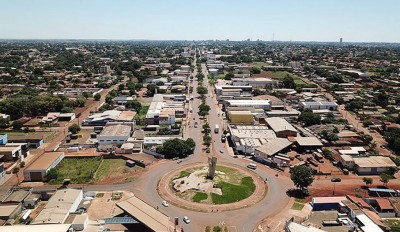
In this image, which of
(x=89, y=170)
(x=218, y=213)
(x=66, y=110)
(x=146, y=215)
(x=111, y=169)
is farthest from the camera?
(x=66, y=110)

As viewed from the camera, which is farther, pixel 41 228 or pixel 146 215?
pixel 146 215

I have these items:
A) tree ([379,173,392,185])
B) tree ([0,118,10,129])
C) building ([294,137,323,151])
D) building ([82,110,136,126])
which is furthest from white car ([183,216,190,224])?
tree ([0,118,10,129])

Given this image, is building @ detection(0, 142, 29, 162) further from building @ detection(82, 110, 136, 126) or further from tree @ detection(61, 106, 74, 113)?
tree @ detection(61, 106, 74, 113)

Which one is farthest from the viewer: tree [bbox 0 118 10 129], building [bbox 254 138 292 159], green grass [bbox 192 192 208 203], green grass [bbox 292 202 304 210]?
tree [bbox 0 118 10 129]

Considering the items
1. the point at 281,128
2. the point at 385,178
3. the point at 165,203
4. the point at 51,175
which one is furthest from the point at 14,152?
the point at 385,178

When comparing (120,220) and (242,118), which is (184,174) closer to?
(120,220)
